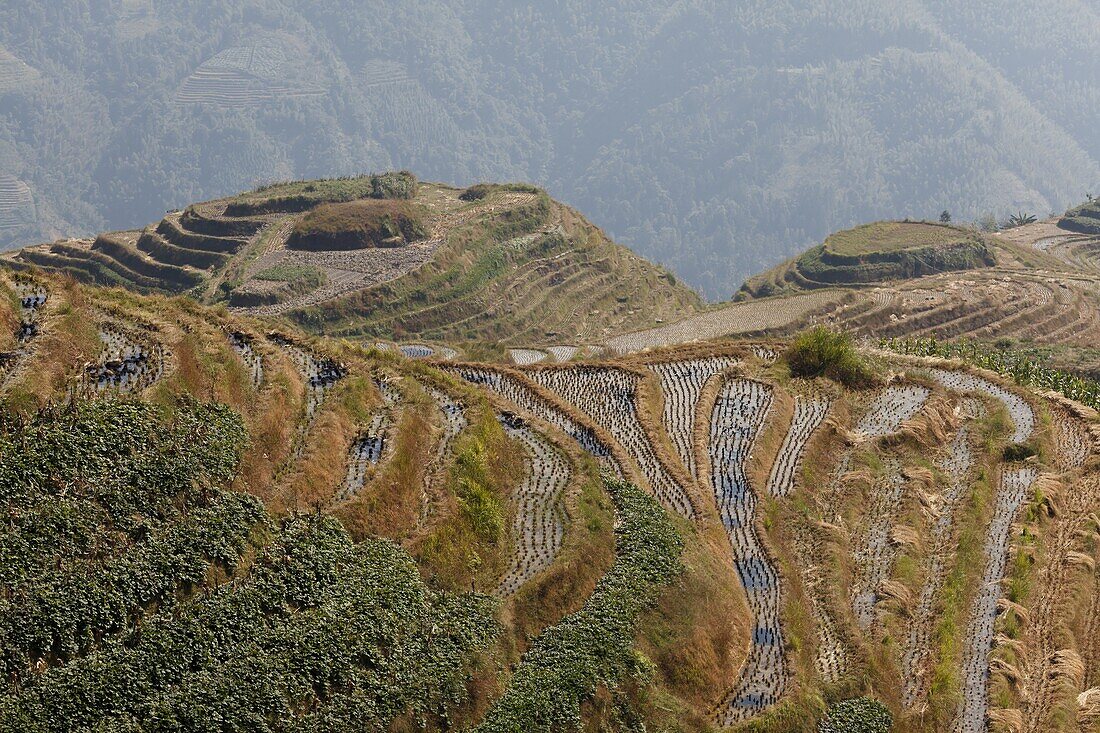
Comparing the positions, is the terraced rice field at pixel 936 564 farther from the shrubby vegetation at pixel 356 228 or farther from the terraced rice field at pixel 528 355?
the shrubby vegetation at pixel 356 228

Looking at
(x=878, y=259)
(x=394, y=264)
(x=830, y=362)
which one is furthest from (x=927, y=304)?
(x=830, y=362)

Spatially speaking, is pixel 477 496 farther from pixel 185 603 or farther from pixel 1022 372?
pixel 1022 372

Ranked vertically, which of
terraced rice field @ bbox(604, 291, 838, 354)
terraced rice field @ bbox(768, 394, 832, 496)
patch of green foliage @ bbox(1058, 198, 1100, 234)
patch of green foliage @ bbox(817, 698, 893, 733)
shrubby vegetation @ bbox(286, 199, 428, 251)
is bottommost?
patch of green foliage @ bbox(817, 698, 893, 733)

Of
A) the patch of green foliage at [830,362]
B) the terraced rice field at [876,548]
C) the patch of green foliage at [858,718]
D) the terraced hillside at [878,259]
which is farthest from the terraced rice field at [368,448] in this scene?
the terraced hillside at [878,259]

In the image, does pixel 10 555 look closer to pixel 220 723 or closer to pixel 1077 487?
pixel 220 723

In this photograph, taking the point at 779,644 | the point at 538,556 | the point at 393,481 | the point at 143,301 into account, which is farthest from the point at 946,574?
the point at 143,301

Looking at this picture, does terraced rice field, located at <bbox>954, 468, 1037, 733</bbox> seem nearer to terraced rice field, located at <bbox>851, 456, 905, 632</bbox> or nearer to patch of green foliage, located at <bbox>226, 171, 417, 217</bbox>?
terraced rice field, located at <bbox>851, 456, 905, 632</bbox>

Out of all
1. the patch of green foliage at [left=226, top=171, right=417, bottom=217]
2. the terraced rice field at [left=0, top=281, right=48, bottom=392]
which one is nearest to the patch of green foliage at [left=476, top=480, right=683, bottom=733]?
the terraced rice field at [left=0, top=281, right=48, bottom=392]
